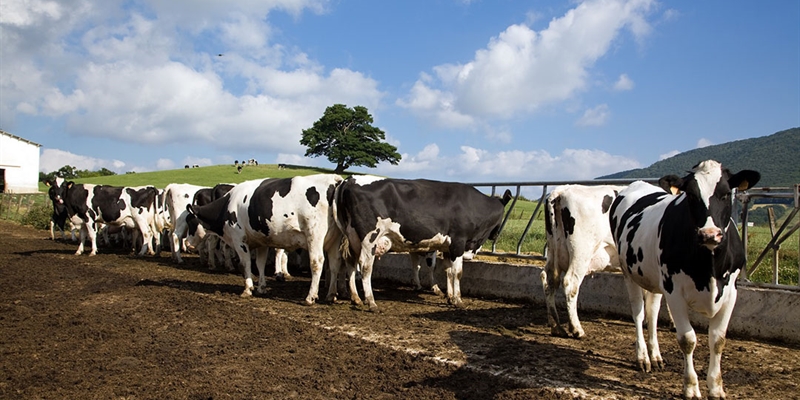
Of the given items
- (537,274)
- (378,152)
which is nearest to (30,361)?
(537,274)

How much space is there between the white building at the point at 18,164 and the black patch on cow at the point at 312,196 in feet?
199

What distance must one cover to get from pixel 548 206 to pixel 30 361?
7224 millimetres

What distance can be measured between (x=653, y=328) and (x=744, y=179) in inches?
90.9

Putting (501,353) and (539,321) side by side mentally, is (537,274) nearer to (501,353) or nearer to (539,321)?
(539,321)

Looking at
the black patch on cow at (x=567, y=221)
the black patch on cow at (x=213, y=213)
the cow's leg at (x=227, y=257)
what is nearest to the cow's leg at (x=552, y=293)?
the black patch on cow at (x=567, y=221)

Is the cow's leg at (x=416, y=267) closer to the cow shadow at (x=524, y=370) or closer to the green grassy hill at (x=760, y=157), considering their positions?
the cow shadow at (x=524, y=370)

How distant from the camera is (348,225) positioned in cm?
1110

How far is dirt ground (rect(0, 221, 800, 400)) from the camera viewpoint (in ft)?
19.3

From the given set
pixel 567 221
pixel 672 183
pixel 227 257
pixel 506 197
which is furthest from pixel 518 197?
pixel 227 257

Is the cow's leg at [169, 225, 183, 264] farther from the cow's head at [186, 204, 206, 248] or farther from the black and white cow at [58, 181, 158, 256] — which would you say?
the black and white cow at [58, 181, 158, 256]

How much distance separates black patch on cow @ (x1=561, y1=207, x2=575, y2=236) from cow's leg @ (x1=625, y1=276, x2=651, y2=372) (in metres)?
1.61

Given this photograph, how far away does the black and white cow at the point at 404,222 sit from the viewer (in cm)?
1080

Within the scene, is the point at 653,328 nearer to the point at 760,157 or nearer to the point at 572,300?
the point at 572,300

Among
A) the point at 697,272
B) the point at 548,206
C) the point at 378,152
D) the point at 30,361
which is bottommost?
the point at 30,361
